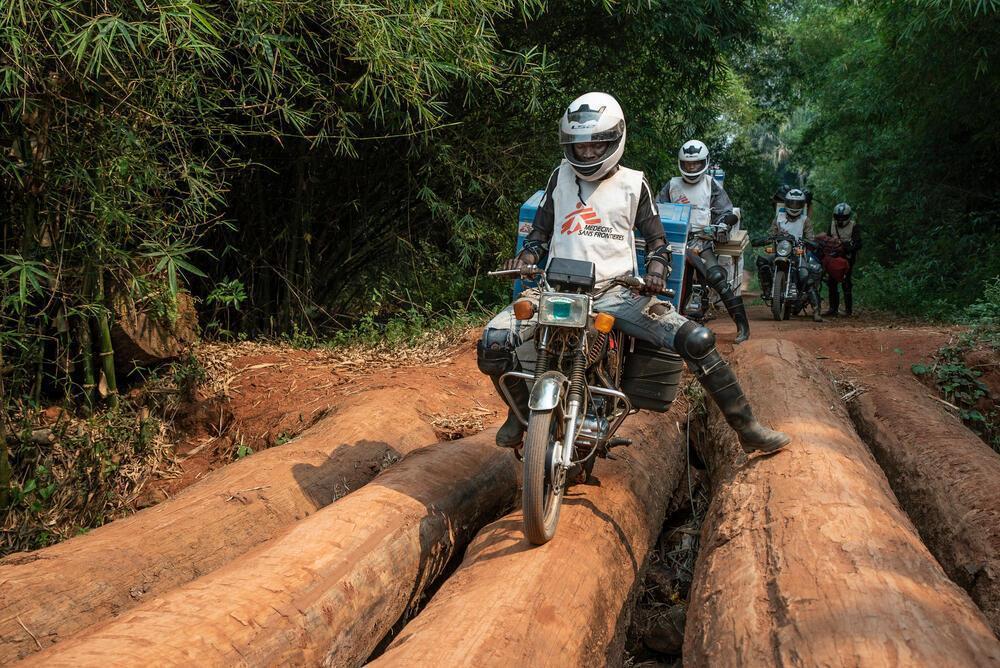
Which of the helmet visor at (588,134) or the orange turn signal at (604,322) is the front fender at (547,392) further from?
the helmet visor at (588,134)

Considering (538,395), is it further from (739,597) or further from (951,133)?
(951,133)

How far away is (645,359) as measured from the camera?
176 inches

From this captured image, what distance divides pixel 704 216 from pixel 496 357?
18.6 feet

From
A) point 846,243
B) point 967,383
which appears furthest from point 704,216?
point 846,243

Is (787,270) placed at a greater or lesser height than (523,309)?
lesser

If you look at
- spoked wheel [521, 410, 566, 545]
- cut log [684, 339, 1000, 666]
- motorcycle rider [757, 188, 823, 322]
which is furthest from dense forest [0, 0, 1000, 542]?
cut log [684, 339, 1000, 666]

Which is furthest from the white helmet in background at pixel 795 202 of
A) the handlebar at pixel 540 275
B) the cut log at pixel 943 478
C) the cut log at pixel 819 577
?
the handlebar at pixel 540 275

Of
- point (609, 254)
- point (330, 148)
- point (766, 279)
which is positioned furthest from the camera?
point (766, 279)

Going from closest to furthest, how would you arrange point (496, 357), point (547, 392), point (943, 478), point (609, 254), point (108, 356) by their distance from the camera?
point (547, 392) → point (496, 357) → point (609, 254) → point (943, 478) → point (108, 356)

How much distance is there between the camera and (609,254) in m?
4.44

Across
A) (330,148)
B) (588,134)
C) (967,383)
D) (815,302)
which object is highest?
(588,134)

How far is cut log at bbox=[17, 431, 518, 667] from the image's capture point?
9.04 feet

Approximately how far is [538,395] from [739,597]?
3.66 ft

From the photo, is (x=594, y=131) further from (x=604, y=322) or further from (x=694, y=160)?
(x=694, y=160)
